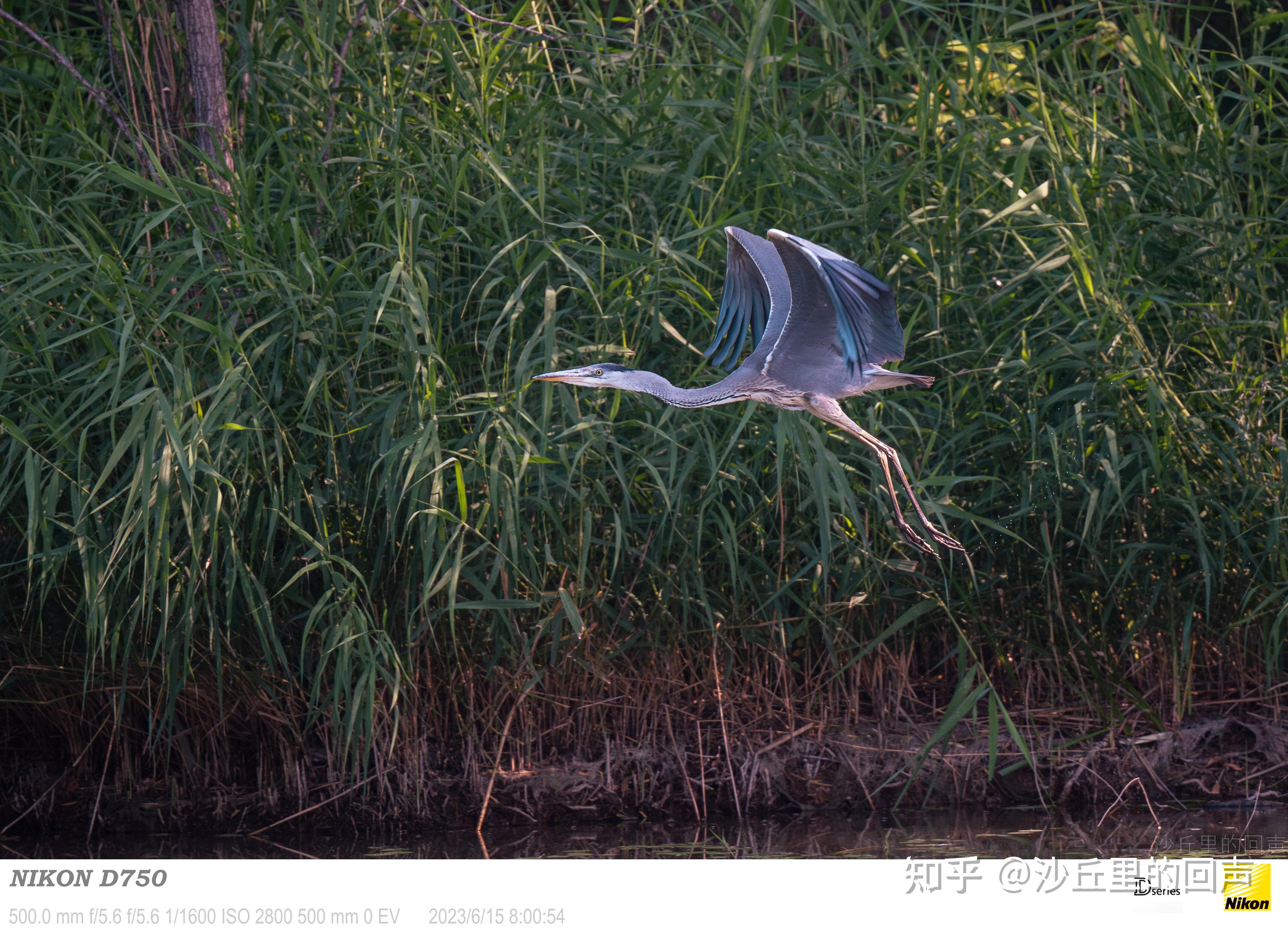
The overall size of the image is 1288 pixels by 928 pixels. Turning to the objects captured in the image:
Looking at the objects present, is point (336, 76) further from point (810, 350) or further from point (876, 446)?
point (876, 446)

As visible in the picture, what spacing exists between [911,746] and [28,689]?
2766 millimetres

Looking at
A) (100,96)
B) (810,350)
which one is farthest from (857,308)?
(100,96)

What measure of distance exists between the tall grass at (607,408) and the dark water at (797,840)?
0.29m

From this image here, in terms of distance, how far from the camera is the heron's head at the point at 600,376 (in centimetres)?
321

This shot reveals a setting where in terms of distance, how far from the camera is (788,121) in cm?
478

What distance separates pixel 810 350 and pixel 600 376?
20.1 inches

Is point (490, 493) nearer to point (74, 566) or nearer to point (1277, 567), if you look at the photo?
point (74, 566)

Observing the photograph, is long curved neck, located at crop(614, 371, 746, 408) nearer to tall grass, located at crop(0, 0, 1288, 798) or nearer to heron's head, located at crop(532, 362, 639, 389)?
heron's head, located at crop(532, 362, 639, 389)

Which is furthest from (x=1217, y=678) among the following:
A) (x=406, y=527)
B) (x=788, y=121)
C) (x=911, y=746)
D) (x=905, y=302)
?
(x=406, y=527)

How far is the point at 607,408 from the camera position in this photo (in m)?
4.26

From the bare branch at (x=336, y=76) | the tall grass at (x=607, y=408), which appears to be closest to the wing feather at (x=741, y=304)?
the tall grass at (x=607, y=408)
